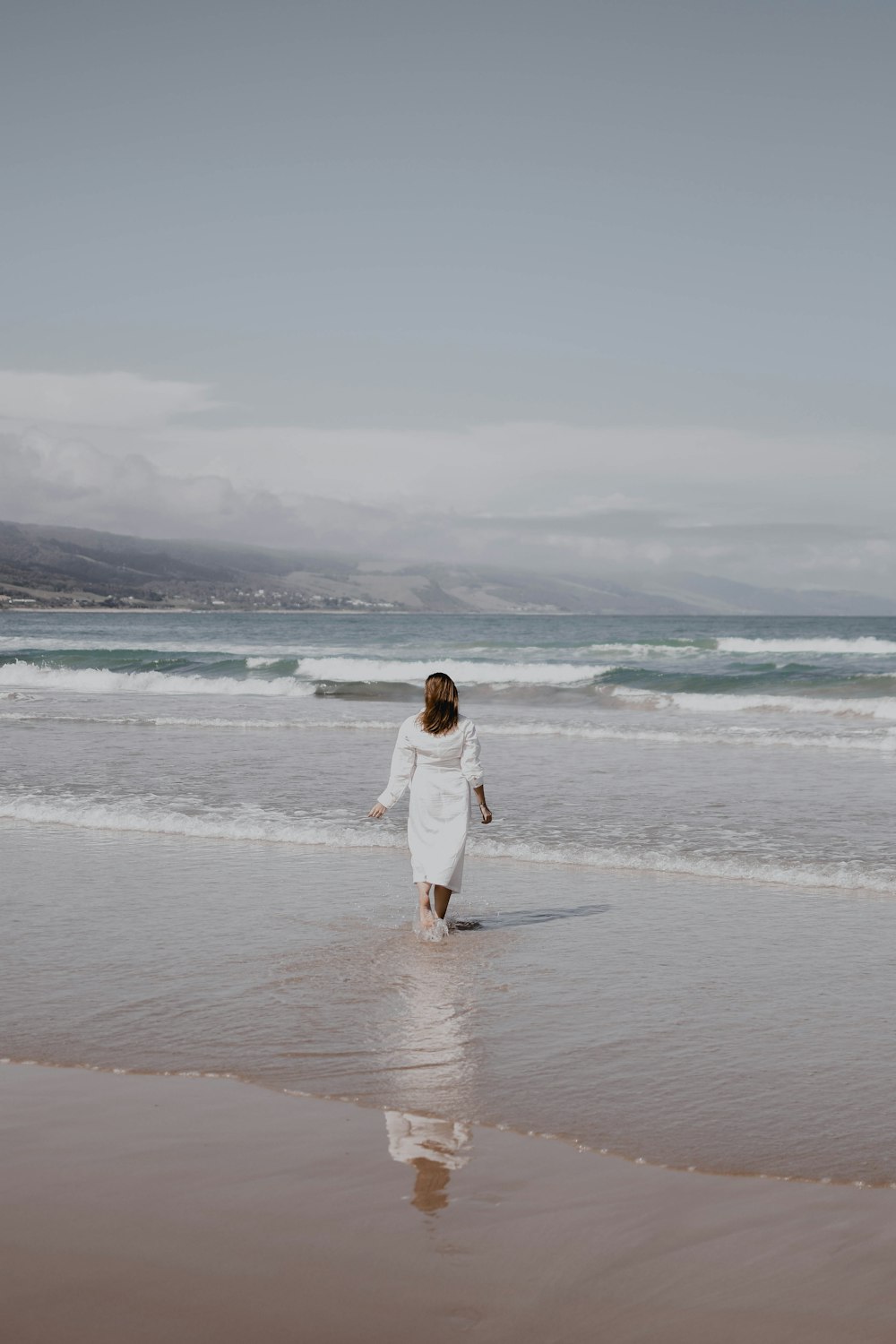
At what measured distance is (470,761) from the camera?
7551mm

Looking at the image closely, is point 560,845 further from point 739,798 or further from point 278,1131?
point 278,1131

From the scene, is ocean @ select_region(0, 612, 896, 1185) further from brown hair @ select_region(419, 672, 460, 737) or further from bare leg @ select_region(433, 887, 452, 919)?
brown hair @ select_region(419, 672, 460, 737)

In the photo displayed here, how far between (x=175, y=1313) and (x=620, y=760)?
12.9 m

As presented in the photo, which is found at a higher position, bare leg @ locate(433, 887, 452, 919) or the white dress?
the white dress

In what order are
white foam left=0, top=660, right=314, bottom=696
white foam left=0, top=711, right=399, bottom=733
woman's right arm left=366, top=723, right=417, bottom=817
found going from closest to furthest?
1. woman's right arm left=366, top=723, right=417, bottom=817
2. white foam left=0, top=711, right=399, bottom=733
3. white foam left=0, top=660, right=314, bottom=696

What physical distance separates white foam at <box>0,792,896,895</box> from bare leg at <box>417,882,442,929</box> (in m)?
2.31

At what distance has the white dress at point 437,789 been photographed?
292 inches

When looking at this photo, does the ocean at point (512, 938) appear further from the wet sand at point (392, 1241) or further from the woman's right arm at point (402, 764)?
the woman's right arm at point (402, 764)

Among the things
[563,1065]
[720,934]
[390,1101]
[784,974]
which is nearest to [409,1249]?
[390,1101]

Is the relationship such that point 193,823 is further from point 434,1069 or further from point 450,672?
point 450,672

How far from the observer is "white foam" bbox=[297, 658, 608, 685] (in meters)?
→ 36.1

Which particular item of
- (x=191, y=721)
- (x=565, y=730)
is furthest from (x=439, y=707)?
(x=191, y=721)

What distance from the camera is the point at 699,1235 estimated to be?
3422 millimetres

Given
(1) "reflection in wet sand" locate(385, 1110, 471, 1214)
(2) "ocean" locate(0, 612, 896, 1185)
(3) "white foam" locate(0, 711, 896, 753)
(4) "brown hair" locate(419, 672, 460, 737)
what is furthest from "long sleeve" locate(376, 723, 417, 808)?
(3) "white foam" locate(0, 711, 896, 753)
